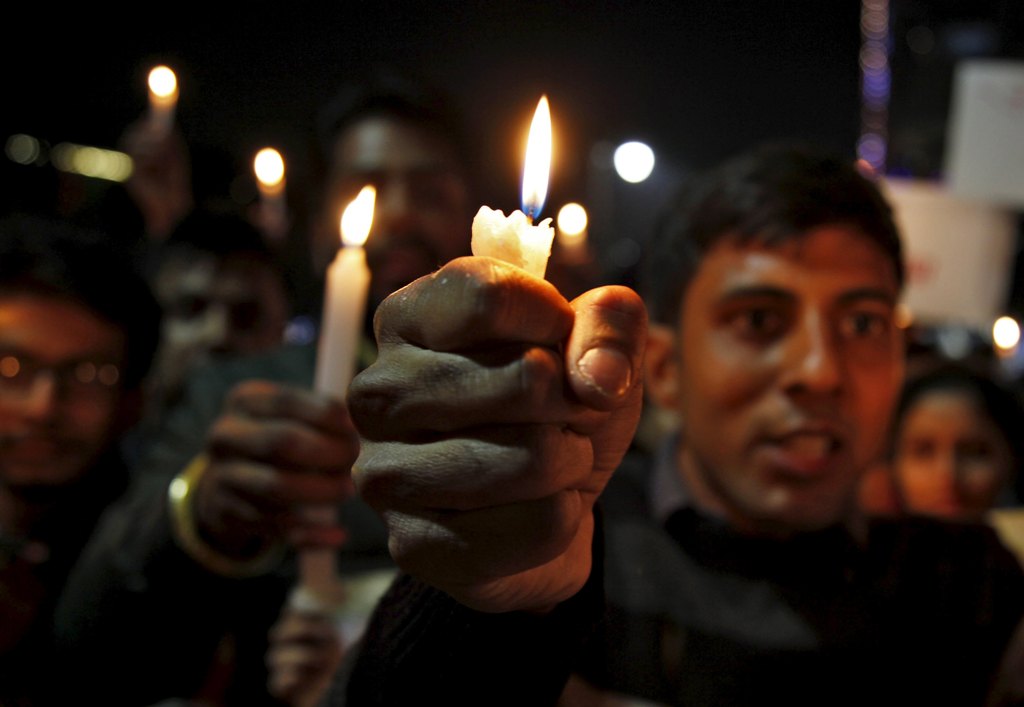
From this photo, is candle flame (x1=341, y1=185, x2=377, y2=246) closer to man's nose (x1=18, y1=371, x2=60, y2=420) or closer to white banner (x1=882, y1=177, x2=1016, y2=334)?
man's nose (x1=18, y1=371, x2=60, y2=420)

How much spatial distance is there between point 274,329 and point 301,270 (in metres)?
8.49

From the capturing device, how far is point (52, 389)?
80.6 inches

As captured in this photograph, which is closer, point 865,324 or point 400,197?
point 865,324

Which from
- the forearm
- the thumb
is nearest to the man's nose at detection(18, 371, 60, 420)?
the forearm

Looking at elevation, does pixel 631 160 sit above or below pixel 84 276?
above

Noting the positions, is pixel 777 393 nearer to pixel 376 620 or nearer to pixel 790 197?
pixel 790 197

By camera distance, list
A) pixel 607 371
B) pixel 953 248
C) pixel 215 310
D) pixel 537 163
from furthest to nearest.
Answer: pixel 953 248 < pixel 215 310 < pixel 537 163 < pixel 607 371

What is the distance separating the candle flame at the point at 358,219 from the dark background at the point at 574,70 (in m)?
1.96

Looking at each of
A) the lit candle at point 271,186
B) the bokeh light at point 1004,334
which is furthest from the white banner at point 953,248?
the lit candle at point 271,186

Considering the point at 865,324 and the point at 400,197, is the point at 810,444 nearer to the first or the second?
the point at 865,324

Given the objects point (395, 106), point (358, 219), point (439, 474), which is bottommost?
point (439, 474)

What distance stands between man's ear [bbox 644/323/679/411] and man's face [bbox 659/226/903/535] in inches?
6.4

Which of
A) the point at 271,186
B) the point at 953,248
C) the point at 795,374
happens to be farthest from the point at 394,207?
the point at 953,248

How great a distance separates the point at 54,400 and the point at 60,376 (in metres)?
0.08
